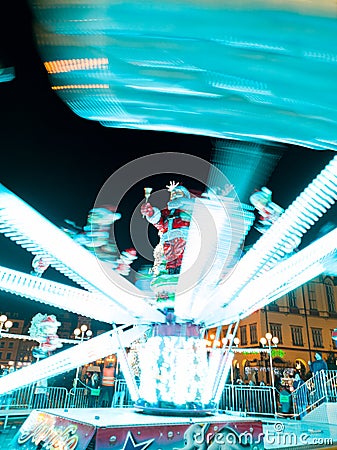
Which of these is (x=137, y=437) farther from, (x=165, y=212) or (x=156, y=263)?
(x=165, y=212)

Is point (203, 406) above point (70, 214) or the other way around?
the other way around

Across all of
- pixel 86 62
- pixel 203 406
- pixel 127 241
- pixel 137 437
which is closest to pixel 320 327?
pixel 127 241

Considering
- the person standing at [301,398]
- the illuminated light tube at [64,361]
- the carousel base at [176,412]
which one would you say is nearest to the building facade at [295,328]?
the person standing at [301,398]

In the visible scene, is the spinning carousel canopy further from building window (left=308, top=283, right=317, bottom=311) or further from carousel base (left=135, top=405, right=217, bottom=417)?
building window (left=308, top=283, right=317, bottom=311)

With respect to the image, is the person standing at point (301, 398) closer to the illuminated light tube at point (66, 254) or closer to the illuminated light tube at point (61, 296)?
the illuminated light tube at point (66, 254)

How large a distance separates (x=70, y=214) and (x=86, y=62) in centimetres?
819

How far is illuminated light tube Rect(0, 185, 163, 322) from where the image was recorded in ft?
15.8

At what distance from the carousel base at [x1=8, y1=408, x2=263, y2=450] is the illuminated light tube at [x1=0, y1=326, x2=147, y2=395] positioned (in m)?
0.75

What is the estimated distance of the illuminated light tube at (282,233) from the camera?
13.5 ft

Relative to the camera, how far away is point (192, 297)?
7.17 meters

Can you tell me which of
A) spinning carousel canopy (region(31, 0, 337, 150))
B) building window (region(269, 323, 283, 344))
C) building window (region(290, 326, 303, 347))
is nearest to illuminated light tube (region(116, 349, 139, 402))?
spinning carousel canopy (region(31, 0, 337, 150))

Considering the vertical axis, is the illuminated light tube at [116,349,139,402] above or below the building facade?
below

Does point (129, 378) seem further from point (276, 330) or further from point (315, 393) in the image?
point (276, 330)

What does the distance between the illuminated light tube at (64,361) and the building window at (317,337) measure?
35.7 metres
